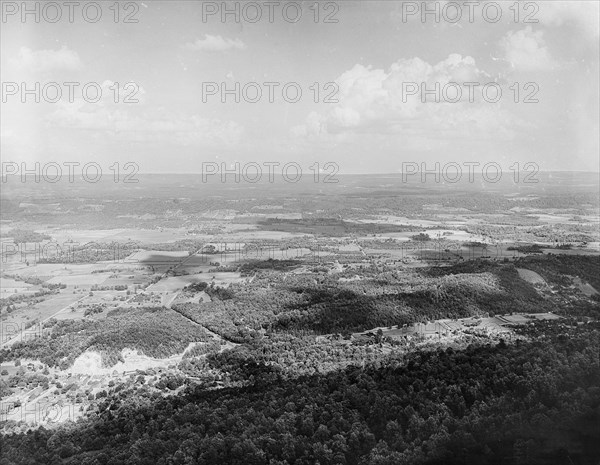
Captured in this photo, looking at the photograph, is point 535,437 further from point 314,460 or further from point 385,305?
point 385,305

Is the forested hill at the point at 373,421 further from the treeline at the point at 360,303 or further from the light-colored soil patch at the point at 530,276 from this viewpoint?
the light-colored soil patch at the point at 530,276

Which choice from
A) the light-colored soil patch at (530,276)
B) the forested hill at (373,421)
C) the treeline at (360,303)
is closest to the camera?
the forested hill at (373,421)

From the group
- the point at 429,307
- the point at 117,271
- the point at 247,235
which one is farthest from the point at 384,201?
the point at 429,307

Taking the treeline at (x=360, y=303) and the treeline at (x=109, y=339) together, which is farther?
the treeline at (x=360, y=303)

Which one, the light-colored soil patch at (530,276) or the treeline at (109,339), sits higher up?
the light-colored soil patch at (530,276)

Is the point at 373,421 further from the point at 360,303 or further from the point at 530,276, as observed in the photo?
the point at 530,276

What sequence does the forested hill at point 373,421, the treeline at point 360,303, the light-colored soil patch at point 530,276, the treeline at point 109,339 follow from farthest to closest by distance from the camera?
the light-colored soil patch at point 530,276 → the treeline at point 360,303 → the treeline at point 109,339 → the forested hill at point 373,421

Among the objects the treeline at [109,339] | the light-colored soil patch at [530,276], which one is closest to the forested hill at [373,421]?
the treeline at [109,339]

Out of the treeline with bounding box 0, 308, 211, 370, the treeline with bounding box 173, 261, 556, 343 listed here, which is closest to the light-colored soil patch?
the treeline with bounding box 173, 261, 556, 343

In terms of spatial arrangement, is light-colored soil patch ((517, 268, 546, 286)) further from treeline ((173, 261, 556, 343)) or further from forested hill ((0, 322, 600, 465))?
forested hill ((0, 322, 600, 465))

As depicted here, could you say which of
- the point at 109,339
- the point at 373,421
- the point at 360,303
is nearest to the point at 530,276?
the point at 360,303
